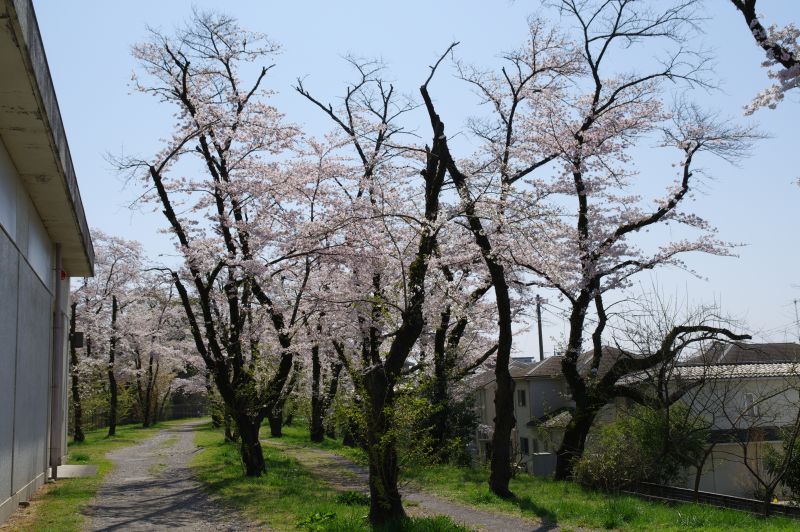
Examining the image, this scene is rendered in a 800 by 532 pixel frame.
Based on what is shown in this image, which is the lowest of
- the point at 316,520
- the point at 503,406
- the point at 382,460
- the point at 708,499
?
the point at 708,499

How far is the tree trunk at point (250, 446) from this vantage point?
16891 mm

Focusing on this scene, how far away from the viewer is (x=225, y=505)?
13062mm

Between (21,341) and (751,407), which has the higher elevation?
(21,341)

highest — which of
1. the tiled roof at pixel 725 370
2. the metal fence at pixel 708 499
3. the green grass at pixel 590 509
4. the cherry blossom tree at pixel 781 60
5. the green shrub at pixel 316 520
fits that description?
the cherry blossom tree at pixel 781 60

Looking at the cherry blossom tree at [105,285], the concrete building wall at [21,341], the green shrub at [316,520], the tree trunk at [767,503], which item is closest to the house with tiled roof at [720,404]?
the tree trunk at [767,503]

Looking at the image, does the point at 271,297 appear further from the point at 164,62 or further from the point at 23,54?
the point at 23,54

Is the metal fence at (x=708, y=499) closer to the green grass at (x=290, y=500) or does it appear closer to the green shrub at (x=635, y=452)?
the green shrub at (x=635, y=452)

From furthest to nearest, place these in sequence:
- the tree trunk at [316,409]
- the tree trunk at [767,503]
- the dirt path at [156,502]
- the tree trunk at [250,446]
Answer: the tree trunk at [316,409]
the tree trunk at [250,446]
the tree trunk at [767,503]
the dirt path at [156,502]

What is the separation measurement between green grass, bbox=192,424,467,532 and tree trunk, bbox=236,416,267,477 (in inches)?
10.9

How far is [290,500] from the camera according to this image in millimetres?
12828

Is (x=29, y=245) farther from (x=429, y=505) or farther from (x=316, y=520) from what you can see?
(x=429, y=505)

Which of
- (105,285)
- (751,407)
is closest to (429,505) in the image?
(751,407)

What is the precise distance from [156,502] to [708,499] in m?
9.79

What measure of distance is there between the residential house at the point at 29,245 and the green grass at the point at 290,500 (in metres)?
3.45
